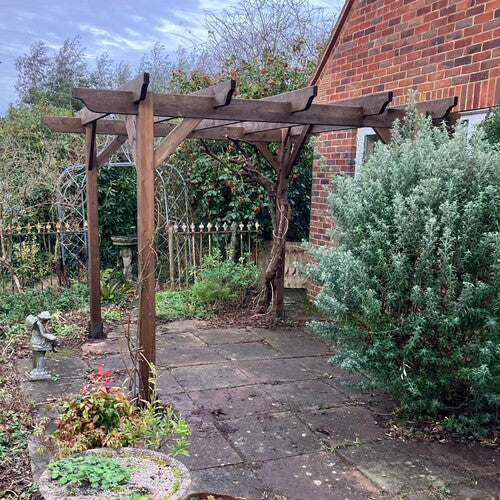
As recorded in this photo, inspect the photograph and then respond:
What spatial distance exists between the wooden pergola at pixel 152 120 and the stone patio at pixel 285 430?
69 cm

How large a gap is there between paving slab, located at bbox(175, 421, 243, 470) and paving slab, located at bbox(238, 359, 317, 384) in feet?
3.62

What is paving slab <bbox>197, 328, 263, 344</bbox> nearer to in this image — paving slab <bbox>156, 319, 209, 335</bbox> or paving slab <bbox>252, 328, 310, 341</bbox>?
paving slab <bbox>252, 328, 310, 341</bbox>

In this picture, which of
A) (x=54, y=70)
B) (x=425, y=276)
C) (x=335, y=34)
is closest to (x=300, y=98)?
(x=425, y=276)

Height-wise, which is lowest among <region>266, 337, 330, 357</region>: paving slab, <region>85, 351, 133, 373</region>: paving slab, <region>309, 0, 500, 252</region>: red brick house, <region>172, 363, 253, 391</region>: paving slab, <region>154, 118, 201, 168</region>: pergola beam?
<region>266, 337, 330, 357</region>: paving slab

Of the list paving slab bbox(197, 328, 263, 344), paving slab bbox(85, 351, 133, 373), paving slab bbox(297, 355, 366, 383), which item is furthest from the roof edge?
paving slab bbox(85, 351, 133, 373)

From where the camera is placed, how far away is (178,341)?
5.76 meters

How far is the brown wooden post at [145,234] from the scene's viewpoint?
12.2 feet

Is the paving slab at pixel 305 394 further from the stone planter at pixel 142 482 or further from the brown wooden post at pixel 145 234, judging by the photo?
the stone planter at pixel 142 482

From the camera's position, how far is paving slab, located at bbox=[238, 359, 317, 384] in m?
4.68

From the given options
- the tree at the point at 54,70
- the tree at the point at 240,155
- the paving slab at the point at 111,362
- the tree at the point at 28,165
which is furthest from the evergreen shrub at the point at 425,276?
the tree at the point at 54,70

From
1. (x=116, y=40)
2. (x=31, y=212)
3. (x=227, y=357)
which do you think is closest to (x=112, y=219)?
(x=31, y=212)

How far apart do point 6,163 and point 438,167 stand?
7050 mm

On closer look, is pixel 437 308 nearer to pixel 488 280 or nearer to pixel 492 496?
pixel 488 280

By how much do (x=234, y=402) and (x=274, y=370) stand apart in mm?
879
